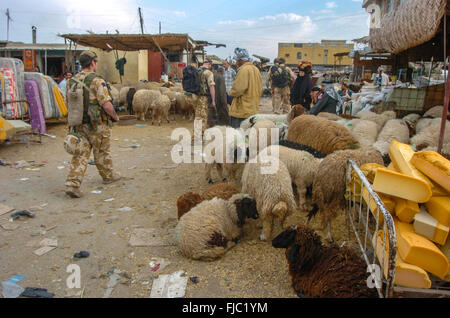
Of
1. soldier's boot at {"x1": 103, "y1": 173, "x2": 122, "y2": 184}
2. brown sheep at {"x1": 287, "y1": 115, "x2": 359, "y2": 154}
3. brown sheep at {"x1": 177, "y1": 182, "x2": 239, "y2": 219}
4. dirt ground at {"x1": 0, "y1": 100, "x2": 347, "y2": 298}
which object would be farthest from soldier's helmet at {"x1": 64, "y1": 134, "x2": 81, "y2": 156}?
brown sheep at {"x1": 287, "y1": 115, "x2": 359, "y2": 154}

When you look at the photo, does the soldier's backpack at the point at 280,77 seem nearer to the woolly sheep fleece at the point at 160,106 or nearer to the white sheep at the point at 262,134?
the woolly sheep fleece at the point at 160,106

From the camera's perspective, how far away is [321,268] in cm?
268

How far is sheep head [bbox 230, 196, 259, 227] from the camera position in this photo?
3.70 metres

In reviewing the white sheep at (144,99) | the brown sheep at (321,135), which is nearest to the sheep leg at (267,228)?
the brown sheep at (321,135)

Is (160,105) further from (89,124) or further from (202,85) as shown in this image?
(89,124)

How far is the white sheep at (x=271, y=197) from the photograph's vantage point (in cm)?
361

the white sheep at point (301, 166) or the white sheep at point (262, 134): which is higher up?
the white sheep at point (262, 134)

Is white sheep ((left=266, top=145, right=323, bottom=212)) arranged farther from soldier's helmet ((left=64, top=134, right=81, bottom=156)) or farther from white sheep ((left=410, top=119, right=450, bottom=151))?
soldier's helmet ((left=64, top=134, right=81, bottom=156))

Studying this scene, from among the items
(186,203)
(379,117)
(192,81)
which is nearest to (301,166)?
(186,203)

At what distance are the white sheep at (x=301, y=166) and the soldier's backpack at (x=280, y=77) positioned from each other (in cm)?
664

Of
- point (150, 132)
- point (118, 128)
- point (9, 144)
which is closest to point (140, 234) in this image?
point (9, 144)

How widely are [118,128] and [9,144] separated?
364cm

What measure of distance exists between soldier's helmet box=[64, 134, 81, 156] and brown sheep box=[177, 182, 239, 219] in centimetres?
212

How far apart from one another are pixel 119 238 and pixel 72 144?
6.71ft
